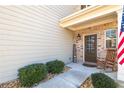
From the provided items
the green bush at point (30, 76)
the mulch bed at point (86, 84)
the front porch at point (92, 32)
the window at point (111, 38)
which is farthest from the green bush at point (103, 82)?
the window at point (111, 38)

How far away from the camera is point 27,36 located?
4535 mm

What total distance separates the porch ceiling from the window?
582mm

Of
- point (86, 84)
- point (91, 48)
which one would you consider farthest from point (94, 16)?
point (86, 84)

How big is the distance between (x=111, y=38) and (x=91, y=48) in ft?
4.61

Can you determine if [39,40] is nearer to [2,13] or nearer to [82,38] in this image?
[2,13]

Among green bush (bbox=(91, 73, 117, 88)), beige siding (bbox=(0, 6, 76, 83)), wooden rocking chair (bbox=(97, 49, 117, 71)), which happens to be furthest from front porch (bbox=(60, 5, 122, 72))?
green bush (bbox=(91, 73, 117, 88))

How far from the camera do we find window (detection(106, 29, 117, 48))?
612cm

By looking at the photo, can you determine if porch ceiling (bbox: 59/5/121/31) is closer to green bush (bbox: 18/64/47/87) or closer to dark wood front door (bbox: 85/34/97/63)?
dark wood front door (bbox: 85/34/97/63)

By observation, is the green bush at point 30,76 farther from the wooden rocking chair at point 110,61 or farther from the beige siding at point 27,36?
the wooden rocking chair at point 110,61

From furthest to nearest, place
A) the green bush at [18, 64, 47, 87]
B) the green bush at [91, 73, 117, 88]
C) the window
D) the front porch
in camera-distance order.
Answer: the window → the front porch → the green bush at [18, 64, 47, 87] → the green bush at [91, 73, 117, 88]

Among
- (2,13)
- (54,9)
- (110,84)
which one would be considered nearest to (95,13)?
(54,9)

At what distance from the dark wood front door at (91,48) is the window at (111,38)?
793mm

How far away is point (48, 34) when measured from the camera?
18.9 feet

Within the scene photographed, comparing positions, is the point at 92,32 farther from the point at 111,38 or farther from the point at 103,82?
the point at 103,82
